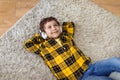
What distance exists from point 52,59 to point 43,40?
0.13 m

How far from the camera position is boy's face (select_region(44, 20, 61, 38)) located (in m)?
1.59

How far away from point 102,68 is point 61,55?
0.24m

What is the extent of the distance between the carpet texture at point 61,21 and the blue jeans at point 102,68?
110 mm

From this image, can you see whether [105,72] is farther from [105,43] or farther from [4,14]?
[4,14]

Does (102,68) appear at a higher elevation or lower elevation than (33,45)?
lower

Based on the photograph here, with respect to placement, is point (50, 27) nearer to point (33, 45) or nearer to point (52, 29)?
point (52, 29)

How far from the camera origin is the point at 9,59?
1.63 metres

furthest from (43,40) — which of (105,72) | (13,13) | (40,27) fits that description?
(105,72)

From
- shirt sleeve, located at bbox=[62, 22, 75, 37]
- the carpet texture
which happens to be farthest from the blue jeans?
shirt sleeve, located at bbox=[62, 22, 75, 37]

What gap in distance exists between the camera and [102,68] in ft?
5.01

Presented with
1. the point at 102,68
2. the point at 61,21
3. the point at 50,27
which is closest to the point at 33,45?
the point at 50,27

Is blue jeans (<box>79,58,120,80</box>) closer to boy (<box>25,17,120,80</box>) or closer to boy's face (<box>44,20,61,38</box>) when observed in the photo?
boy (<box>25,17,120,80</box>)

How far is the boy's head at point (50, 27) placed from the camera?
159cm

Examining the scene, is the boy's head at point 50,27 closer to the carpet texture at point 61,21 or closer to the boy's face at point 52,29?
the boy's face at point 52,29
